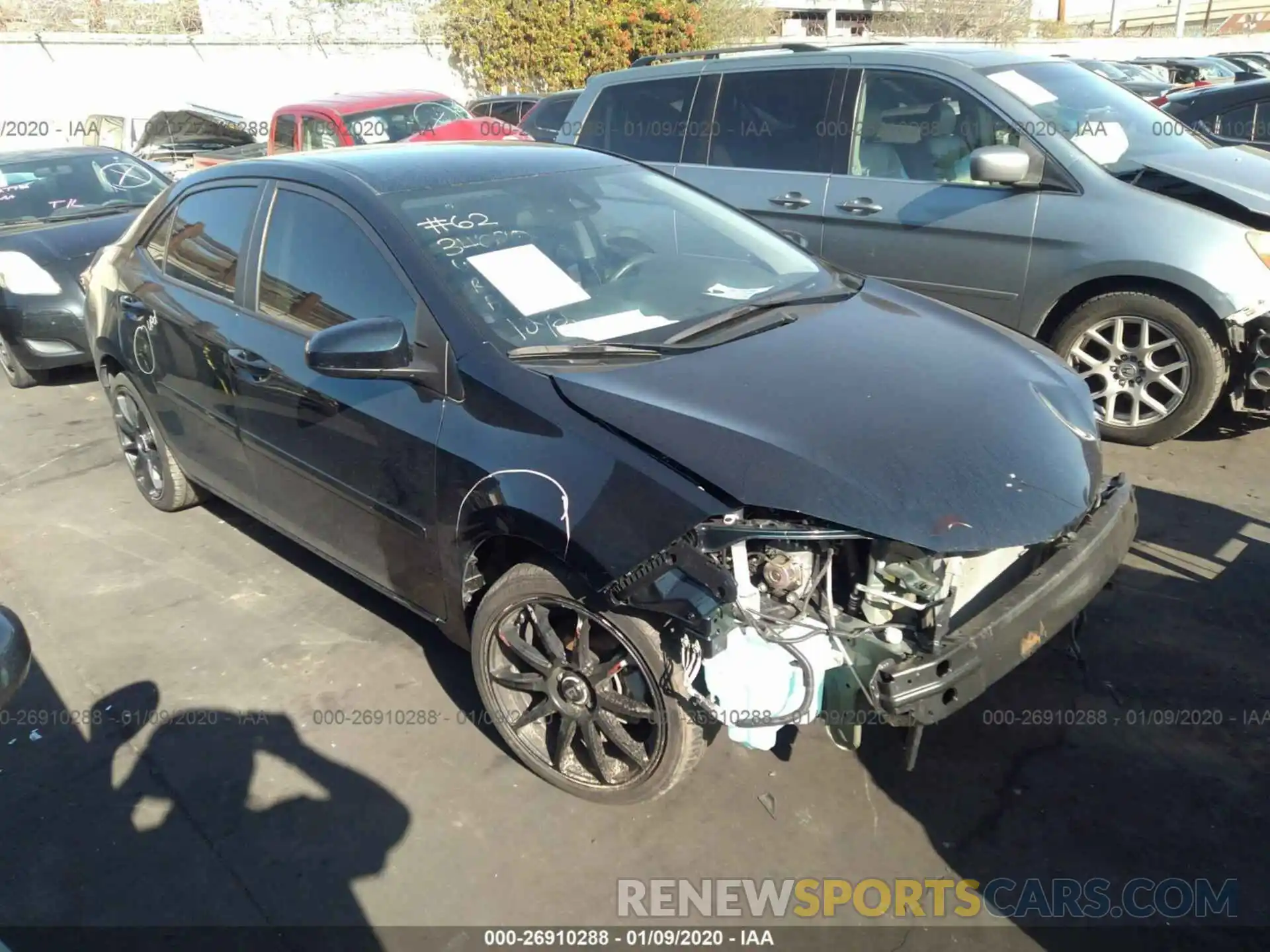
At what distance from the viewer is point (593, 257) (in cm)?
331

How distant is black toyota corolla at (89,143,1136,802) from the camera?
2395 mm

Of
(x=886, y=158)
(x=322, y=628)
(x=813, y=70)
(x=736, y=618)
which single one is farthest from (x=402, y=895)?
(x=813, y=70)

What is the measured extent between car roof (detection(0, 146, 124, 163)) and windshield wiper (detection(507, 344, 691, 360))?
694 centimetres

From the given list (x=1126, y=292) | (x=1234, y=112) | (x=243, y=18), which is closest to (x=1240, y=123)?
(x=1234, y=112)

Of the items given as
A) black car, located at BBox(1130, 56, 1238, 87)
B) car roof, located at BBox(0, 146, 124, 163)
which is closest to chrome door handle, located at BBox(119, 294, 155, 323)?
car roof, located at BBox(0, 146, 124, 163)

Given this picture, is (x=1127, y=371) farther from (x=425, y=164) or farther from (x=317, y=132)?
(x=317, y=132)

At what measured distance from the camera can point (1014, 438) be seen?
8.55 ft

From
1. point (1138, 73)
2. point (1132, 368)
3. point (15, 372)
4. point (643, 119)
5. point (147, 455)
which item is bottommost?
point (15, 372)

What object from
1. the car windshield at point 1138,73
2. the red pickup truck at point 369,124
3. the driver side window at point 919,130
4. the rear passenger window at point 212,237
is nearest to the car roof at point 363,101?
the red pickup truck at point 369,124

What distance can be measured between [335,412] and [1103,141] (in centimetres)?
416

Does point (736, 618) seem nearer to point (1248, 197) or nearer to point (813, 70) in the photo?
point (1248, 197)

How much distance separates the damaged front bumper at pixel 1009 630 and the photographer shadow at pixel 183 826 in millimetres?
1458

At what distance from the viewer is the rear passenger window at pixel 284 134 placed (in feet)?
39.2

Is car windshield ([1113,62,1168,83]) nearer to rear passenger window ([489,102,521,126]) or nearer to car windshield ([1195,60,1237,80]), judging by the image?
car windshield ([1195,60,1237,80])
